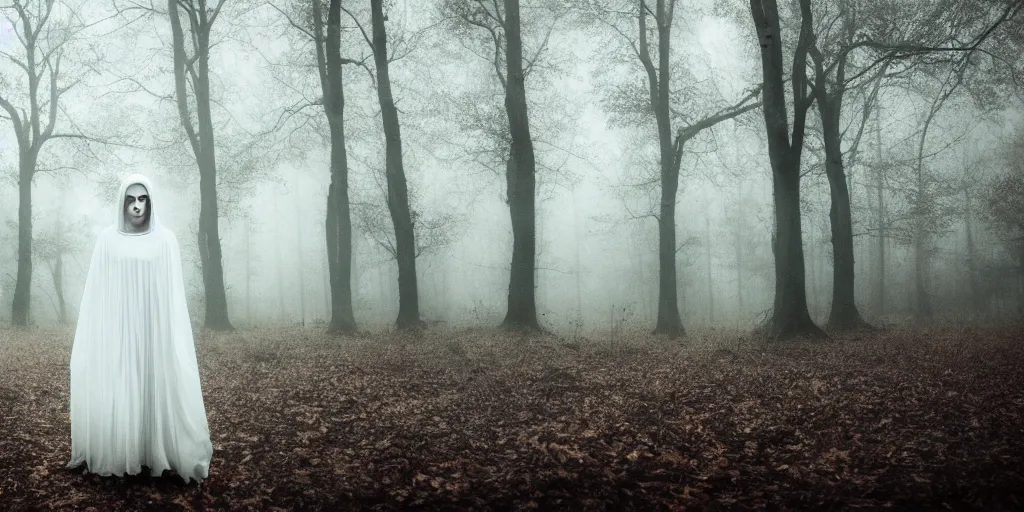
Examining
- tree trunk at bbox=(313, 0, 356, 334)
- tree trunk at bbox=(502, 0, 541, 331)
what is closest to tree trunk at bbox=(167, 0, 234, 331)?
tree trunk at bbox=(313, 0, 356, 334)

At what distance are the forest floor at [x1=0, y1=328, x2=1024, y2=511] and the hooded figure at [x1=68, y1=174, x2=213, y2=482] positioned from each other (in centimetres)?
26

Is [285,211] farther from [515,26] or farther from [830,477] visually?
[830,477]

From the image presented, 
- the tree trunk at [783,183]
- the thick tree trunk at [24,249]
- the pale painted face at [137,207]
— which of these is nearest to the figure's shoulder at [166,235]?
the pale painted face at [137,207]

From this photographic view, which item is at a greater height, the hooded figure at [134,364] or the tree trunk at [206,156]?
the tree trunk at [206,156]

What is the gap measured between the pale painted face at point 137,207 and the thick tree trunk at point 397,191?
37.2ft

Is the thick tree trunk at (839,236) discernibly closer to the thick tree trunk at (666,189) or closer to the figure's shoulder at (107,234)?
the thick tree trunk at (666,189)

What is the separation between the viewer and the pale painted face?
546 centimetres

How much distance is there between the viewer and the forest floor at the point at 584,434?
520 cm

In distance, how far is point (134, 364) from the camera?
5.58m

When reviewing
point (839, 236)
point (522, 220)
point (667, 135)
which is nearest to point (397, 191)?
point (522, 220)

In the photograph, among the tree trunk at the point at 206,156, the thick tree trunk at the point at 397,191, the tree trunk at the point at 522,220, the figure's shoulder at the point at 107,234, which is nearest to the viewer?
the figure's shoulder at the point at 107,234

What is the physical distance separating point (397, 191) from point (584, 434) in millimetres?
11457

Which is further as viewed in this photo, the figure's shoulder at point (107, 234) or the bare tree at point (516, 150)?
the bare tree at point (516, 150)

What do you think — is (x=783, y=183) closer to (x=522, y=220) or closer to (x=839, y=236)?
(x=839, y=236)
